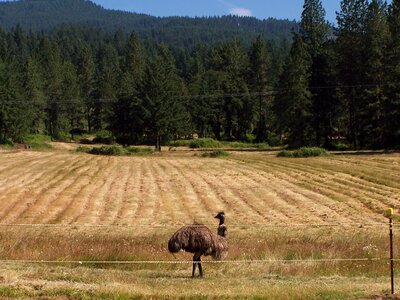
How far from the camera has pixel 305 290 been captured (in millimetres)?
10109

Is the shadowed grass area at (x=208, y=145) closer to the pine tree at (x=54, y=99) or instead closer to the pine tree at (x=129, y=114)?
the pine tree at (x=129, y=114)

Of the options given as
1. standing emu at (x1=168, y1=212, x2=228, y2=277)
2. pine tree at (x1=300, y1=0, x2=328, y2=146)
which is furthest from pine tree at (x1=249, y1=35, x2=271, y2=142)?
standing emu at (x1=168, y1=212, x2=228, y2=277)

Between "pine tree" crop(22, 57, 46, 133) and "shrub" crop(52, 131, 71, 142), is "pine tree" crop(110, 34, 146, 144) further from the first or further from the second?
"pine tree" crop(22, 57, 46, 133)

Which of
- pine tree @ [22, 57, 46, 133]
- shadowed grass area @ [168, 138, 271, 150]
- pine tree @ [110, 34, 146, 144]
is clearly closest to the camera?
pine tree @ [110, 34, 146, 144]

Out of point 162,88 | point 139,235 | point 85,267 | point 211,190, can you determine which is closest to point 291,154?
point 211,190

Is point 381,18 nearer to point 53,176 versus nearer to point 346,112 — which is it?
point 346,112

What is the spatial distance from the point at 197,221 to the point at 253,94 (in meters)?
79.9

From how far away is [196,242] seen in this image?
11.5 m

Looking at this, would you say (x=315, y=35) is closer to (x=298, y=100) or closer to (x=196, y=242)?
(x=298, y=100)

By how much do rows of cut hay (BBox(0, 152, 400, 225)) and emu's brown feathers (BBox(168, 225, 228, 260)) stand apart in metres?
11.4

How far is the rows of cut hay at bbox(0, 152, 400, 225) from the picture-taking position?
25.0 meters

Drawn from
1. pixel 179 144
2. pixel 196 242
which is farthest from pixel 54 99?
pixel 196 242

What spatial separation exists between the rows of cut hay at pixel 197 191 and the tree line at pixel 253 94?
16.6 m

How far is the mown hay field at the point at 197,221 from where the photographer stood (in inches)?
425
